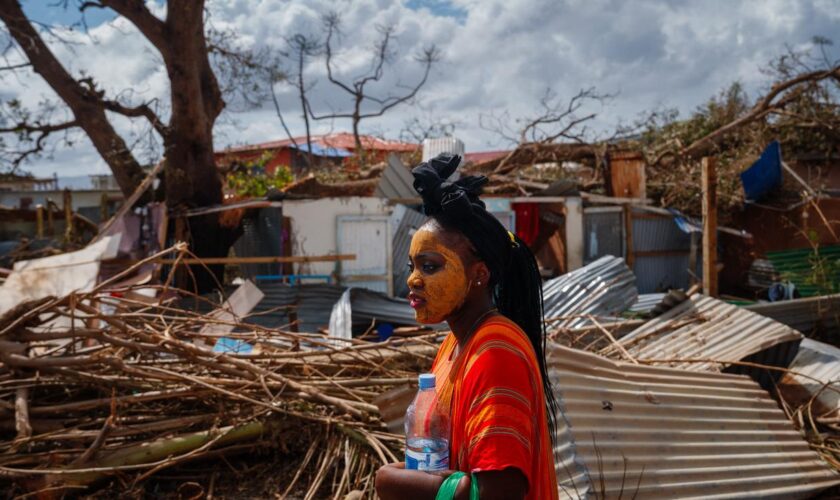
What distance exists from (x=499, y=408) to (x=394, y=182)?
11.8 m

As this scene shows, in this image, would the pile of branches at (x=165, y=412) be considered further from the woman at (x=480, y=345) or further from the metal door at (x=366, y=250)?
the metal door at (x=366, y=250)

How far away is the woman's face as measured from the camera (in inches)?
74.3

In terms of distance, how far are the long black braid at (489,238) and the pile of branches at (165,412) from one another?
2.06 metres

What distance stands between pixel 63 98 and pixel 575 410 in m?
12.8

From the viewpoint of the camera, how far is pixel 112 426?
3.88 metres

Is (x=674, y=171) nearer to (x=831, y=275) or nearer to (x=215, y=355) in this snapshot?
(x=831, y=275)

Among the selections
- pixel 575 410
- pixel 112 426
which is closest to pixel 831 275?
pixel 575 410

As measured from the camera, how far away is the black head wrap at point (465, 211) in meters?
1.88

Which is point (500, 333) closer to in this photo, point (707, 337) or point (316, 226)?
point (707, 337)

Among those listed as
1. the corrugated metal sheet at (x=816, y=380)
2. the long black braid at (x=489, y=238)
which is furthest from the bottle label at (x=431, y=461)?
the corrugated metal sheet at (x=816, y=380)

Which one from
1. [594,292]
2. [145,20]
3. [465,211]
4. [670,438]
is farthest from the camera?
[145,20]

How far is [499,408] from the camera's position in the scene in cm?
160

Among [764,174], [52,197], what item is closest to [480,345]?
[764,174]

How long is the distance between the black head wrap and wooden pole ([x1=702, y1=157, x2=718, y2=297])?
7415 millimetres
